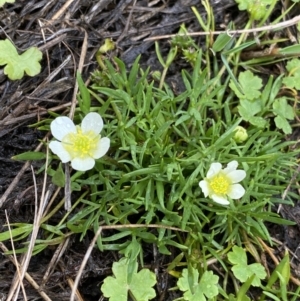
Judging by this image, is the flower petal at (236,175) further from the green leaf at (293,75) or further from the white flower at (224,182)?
the green leaf at (293,75)

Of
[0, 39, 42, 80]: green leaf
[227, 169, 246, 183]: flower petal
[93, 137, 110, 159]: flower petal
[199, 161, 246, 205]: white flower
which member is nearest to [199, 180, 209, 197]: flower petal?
[199, 161, 246, 205]: white flower

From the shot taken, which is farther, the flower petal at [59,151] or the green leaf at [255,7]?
the green leaf at [255,7]

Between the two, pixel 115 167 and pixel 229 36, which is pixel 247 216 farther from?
pixel 229 36

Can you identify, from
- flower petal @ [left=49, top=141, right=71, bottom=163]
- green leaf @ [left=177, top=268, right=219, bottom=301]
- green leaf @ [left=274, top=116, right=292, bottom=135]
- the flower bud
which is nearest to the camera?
flower petal @ [left=49, top=141, right=71, bottom=163]

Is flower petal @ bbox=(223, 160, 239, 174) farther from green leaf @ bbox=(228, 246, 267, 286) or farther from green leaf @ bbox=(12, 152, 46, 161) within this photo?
green leaf @ bbox=(12, 152, 46, 161)

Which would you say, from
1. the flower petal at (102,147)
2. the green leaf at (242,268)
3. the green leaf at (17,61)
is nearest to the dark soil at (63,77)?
→ the green leaf at (17,61)
